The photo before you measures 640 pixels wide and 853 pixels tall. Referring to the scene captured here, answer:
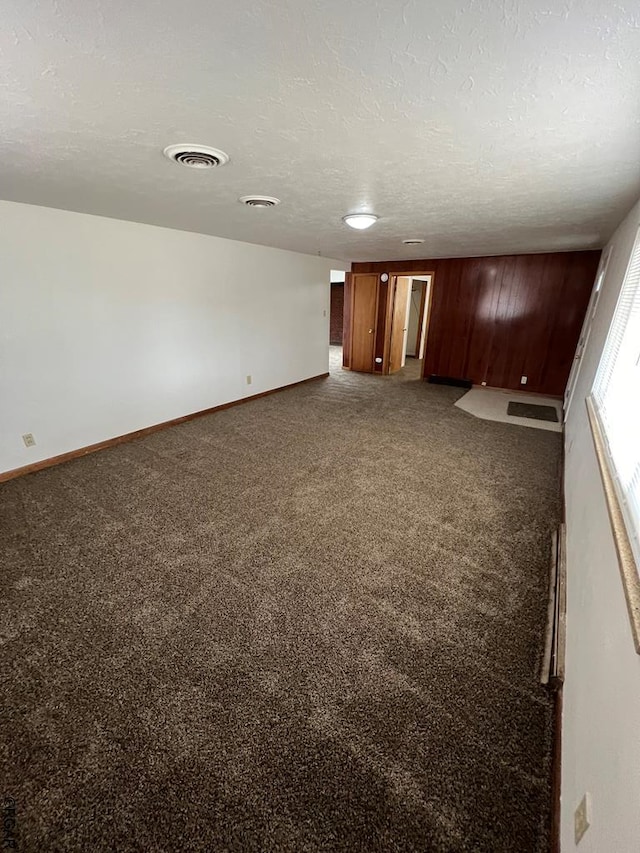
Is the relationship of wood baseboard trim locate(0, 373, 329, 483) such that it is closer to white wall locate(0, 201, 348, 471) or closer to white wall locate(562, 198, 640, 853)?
white wall locate(0, 201, 348, 471)

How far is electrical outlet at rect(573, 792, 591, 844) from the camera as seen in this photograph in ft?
2.83

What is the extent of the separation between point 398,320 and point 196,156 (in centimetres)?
589

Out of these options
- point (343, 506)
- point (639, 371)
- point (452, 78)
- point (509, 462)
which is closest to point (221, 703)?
point (343, 506)

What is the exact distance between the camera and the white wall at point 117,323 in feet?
9.33

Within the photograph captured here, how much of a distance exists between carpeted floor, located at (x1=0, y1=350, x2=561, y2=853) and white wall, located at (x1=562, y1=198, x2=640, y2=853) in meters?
0.20

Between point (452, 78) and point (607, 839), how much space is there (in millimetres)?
2026

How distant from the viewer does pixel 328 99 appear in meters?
1.21

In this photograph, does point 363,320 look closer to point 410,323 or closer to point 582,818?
point 410,323

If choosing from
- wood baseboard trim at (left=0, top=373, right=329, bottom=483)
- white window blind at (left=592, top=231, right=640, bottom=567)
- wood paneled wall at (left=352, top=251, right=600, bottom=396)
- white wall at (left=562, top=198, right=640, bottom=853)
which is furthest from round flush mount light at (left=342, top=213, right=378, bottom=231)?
wood paneled wall at (left=352, top=251, right=600, bottom=396)

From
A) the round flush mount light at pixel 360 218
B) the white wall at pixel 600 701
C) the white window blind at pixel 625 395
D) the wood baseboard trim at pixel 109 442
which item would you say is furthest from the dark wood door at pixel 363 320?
the white wall at pixel 600 701

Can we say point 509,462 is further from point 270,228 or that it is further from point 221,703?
point 270,228

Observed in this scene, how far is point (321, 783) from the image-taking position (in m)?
1.15

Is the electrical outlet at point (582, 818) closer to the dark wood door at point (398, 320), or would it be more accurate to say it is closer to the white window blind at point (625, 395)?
the white window blind at point (625, 395)

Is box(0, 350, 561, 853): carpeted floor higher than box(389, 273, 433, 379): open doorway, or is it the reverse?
box(389, 273, 433, 379): open doorway
